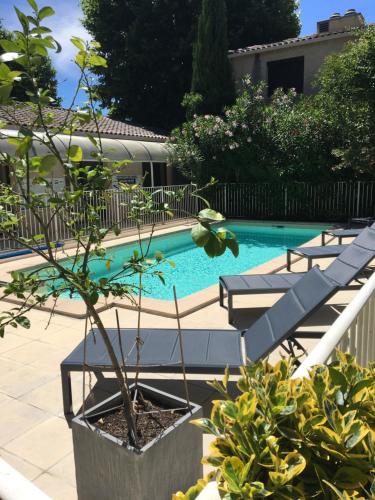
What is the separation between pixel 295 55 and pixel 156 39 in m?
11.5

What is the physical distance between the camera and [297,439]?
5.02 feet

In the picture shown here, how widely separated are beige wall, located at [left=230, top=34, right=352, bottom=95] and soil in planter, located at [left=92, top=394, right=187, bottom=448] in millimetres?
24212

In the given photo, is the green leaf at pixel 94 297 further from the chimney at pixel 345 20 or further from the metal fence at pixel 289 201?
the chimney at pixel 345 20

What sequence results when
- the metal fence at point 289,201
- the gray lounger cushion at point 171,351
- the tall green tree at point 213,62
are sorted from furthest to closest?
the tall green tree at point 213,62 → the metal fence at point 289,201 → the gray lounger cushion at point 171,351

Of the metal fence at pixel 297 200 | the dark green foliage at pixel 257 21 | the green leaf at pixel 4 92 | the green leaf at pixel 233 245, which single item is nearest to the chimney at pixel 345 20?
the dark green foliage at pixel 257 21

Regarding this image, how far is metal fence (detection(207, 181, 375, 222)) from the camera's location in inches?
766

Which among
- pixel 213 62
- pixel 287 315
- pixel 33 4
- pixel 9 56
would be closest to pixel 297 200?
pixel 213 62

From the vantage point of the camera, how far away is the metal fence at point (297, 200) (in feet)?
63.9

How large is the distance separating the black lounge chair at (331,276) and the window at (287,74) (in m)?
20.6

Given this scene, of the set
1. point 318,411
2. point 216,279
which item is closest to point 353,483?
point 318,411

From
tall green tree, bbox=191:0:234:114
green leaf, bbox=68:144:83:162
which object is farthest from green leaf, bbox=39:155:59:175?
tall green tree, bbox=191:0:234:114

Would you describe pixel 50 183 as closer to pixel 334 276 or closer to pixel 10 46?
pixel 10 46

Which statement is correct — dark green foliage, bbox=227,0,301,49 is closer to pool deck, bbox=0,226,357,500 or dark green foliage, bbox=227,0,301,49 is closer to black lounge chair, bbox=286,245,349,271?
black lounge chair, bbox=286,245,349,271

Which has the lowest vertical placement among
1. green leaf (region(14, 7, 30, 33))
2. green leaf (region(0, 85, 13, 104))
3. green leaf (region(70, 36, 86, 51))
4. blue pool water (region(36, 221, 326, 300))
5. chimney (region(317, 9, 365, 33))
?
blue pool water (region(36, 221, 326, 300))
